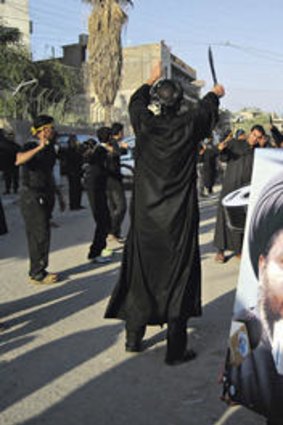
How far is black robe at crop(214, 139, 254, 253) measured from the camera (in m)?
7.14

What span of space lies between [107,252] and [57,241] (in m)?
1.79

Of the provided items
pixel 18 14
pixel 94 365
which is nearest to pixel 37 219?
pixel 94 365

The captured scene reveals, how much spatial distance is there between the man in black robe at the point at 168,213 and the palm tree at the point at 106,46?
2105cm

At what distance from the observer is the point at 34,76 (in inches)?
1517

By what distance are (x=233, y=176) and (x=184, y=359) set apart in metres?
3.44

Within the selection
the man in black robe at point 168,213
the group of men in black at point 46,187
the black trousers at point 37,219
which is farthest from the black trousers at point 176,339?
the black trousers at point 37,219

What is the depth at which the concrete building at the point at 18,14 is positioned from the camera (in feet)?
191

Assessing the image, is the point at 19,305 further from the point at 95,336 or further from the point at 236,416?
the point at 236,416

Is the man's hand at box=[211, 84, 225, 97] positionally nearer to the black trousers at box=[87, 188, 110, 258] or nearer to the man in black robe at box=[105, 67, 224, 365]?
the man in black robe at box=[105, 67, 224, 365]

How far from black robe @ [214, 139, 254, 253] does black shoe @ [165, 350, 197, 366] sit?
321 centimetres

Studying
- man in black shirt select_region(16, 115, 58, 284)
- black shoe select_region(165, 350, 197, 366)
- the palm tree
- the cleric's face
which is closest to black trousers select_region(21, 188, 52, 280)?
man in black shirt select_region(16, 115, 58, 284)

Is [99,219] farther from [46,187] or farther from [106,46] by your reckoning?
[106,46]

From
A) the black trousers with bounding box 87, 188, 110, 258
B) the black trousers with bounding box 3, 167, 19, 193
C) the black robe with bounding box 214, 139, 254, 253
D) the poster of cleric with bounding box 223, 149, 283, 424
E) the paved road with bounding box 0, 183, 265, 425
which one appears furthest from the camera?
the black trousers with bounding box 3, 167, 19, 193

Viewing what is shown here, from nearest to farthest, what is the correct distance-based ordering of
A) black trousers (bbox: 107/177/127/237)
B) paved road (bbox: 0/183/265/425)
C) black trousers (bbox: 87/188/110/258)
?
paved road (bbox: 0/183/265/425) → black trousers (bbox: 87/188/110/258) → black trousers (bbox: 107/177/127/237)
